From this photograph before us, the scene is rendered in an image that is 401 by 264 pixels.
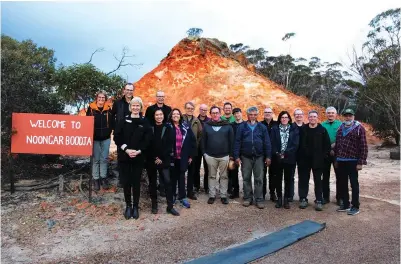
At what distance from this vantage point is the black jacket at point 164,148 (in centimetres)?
491

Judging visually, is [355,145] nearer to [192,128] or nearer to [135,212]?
[192,128]

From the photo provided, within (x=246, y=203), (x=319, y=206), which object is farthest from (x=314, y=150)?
(x=246, y=203)

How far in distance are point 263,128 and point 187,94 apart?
1754 cm

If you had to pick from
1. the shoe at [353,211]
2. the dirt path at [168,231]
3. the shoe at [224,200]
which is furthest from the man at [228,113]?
the shoe at [353,211]

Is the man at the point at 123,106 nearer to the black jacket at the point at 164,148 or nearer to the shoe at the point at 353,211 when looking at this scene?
the black jacket at the point at 164,148

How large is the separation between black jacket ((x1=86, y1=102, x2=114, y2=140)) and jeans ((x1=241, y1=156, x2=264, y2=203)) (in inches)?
95.2

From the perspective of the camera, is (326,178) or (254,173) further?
(326,178)

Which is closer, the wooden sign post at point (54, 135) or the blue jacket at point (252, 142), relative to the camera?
the wooden sign post at point (54, 135)

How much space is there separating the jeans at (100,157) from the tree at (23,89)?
5.71 feet

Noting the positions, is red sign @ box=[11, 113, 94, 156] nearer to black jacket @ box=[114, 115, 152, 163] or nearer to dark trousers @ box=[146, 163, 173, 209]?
black jacket @ box=[114, 115, 152, 163]

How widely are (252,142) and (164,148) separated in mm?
1548

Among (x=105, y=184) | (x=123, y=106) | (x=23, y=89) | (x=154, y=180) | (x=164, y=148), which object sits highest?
(x=23, y=89)

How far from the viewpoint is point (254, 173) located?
564 centimetres

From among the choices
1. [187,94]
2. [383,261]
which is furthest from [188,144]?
[187,94]
